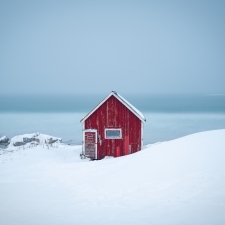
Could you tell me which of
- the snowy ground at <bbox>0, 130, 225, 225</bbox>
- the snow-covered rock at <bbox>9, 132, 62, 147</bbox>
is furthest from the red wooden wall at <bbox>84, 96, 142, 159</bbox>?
the snow-covered rock at <bbox>9, 132, 62, 147</bbox>

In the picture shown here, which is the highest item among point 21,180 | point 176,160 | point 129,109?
point 129,109

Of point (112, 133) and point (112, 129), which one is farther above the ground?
point (112, 129)

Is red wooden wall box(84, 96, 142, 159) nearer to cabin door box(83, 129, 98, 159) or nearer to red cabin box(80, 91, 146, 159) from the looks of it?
red cabin box(80, 91, 146, 159)

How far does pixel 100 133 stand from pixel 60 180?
881 cm

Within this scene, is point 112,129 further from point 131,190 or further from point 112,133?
point 131,190

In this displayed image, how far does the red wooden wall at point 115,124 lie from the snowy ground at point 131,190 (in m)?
5.44

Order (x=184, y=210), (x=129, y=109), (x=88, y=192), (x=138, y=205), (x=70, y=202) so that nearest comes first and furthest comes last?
(x=184, y=210), (x=138, y=205), (x=70, y=202), (x=88, y=192), (x=129, y=109)

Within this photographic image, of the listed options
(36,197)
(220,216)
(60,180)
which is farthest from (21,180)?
(220,216)

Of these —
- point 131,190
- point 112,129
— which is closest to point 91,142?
point 112,129

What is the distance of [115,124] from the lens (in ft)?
62.3

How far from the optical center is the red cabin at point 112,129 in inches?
742

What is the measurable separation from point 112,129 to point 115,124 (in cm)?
50

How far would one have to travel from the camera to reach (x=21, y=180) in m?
10.6

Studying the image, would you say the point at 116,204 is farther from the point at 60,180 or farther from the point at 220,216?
the point at 60,180
